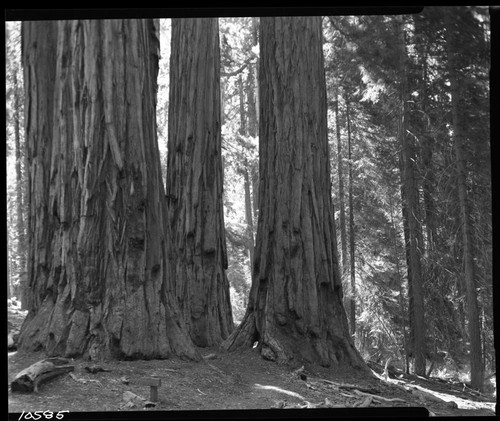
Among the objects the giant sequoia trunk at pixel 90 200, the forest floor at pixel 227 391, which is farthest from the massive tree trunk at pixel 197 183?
the giant sequoia trunk at pixel 90 200

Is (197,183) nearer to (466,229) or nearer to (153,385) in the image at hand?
(466,229)

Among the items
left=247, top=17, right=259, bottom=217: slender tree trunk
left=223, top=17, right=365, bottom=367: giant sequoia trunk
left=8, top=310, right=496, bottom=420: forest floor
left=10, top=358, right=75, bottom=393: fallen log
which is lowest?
left=8, top=310, right=496, bottom=420: forest floor

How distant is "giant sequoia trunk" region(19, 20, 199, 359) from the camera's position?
410cm

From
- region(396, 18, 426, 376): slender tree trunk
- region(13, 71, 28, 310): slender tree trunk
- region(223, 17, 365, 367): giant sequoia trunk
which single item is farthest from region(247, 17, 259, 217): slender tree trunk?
region(13, 71, 28, 310): slender tree trunk

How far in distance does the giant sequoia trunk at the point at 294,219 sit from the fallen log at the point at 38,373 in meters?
2.09

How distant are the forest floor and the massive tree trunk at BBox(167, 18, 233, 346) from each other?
152cm

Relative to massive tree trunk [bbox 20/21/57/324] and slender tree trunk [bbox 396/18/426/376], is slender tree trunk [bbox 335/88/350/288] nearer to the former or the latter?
slender tree trunk [bbox 396/18/426/376]

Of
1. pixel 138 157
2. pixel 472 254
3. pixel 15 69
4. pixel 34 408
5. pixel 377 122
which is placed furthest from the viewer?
pixel 377 122

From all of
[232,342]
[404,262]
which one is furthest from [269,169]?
[404,262]

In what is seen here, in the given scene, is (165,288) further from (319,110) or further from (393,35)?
(393,35)

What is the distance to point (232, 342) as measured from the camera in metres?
5.67

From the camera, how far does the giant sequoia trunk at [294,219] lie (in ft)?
18.0

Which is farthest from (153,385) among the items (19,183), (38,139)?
(19,183)

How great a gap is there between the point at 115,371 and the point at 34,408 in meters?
0.61
